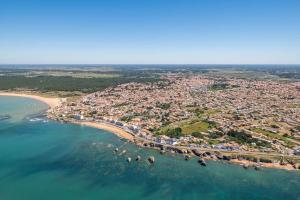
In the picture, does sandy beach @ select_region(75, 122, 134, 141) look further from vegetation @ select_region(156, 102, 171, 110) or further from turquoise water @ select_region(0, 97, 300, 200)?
vegetation @ select_region(156, 102, 171, 110)

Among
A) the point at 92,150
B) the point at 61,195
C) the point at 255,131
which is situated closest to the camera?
the point at 61,195

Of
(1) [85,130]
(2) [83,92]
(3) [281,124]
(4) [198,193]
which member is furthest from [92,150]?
(2) [83,92]

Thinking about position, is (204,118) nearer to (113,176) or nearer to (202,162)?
(202,162)

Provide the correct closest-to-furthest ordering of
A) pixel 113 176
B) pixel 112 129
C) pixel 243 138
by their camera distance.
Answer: pixel 113 176 → pixel 243 138 → pixel 112 129

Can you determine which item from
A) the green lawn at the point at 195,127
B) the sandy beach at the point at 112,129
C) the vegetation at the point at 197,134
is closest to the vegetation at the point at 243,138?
the vegetation at the point at 197,134

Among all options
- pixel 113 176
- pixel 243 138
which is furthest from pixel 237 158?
pixel 113 176

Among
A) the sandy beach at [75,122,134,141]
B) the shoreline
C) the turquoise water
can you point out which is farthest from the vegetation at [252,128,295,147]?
the sandy beach at [75,122,134,141]

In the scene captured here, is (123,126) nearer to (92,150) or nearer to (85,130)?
(85,130)

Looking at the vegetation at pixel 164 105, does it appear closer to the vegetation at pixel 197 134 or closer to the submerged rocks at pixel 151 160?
the vegetation at pixel 197 134
